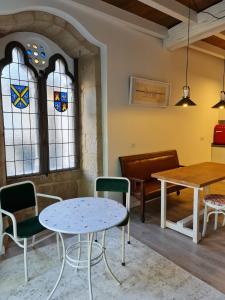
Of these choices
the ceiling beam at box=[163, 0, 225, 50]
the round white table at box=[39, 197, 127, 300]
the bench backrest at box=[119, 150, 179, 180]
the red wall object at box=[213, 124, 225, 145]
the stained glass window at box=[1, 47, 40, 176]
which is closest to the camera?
the round white table at box=[39, 197, 127, 300]

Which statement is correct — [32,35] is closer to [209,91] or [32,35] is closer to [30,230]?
[30,230]

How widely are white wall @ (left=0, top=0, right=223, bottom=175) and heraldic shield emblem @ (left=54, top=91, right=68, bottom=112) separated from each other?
68 cm

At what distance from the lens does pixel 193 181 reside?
9.16 ft

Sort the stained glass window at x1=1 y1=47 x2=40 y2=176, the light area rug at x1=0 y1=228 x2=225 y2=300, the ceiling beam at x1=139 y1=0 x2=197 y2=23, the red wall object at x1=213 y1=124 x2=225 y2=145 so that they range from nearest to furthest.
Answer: the light area rug at x1=0 y1=228 x2=225 y2=300
the ceiling beam at x1=139 y1=0 x2=197 y2=23
the stained glass window at x1=1 y1=47 x2=40 y2=176
the red wall object at x1=213 y1=124 x2=225 y2=145

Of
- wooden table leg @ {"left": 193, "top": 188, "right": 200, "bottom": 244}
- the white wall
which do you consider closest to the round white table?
wooden table leg @ {"left": 193, "top": 188, "right": 200, "bottom": 244}

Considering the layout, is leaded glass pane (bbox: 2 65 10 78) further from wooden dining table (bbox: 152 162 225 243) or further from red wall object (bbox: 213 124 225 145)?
red wall object (bbox: 213 124 225 145)

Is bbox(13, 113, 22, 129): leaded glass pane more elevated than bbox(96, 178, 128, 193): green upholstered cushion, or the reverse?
bbox(13, 113, 22, 129): leaded glass pane

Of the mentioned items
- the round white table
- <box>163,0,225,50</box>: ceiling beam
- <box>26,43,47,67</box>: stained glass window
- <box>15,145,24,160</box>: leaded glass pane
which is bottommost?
the round white table

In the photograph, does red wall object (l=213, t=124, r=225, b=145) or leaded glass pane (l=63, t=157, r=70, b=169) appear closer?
leaded glass pane (l=63, t=157, r=70, b=169)

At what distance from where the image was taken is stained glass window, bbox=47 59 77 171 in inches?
140

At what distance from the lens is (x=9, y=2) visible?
8.41 ft

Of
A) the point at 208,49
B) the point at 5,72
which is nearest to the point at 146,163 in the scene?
the point at 5,72

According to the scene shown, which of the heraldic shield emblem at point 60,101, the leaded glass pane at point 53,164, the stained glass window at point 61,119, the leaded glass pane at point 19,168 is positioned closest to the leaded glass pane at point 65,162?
the stained glass window at point 61,119

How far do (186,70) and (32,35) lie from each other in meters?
3.03
